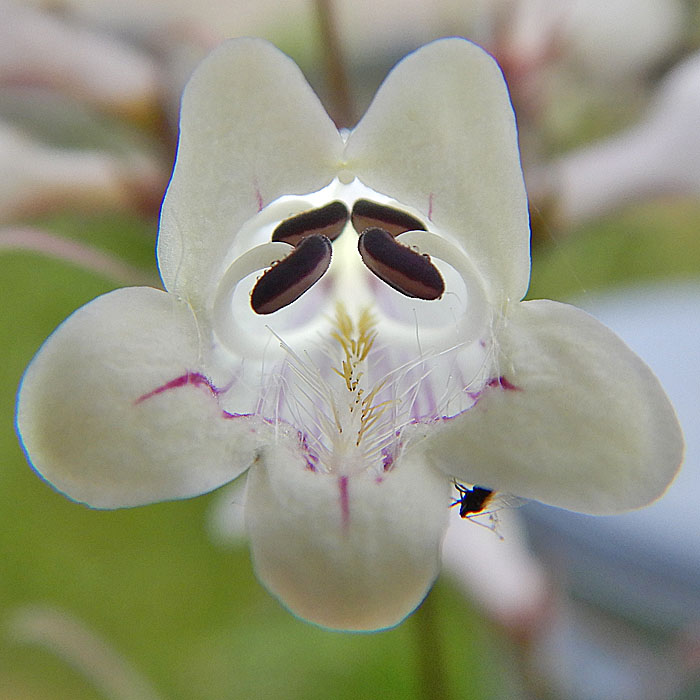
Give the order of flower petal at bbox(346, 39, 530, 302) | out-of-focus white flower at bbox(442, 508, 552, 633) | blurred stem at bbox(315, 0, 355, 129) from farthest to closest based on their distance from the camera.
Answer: out-of-focus white flower at bbox(442, 508, 552, 633), blurred stem at bbox(315, 0, 355, 129), flower petal at bbox(346, 39, 530, 302)

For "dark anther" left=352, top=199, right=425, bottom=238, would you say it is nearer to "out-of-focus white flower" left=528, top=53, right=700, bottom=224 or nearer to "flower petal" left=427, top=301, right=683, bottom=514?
"flower petal" left=427, top=301, right=683, bottom=514

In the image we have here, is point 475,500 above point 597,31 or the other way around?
the other way around

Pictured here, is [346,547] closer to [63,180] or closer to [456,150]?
[456,150]

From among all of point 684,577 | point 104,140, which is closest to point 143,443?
point 684,577

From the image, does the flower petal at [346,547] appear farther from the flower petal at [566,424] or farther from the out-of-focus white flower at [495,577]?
the out-of-focus white flower at [495,577]

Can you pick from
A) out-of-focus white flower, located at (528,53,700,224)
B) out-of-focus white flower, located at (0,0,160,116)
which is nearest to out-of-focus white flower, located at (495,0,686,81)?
out-of-focus white flower, located at (528,53,700,224)

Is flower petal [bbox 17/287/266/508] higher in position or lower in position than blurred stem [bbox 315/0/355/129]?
lower

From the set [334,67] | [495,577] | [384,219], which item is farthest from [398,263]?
[495,577]
